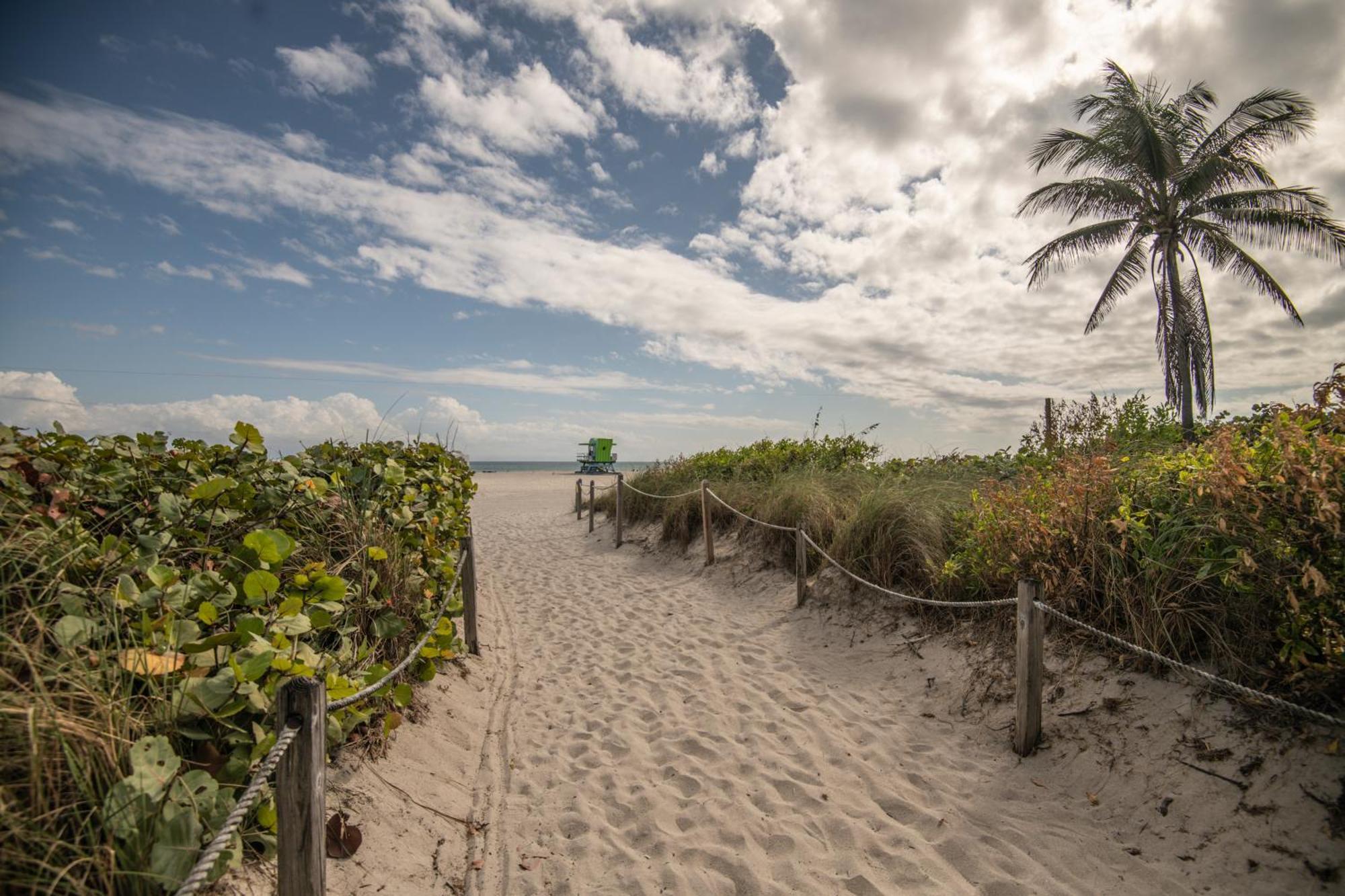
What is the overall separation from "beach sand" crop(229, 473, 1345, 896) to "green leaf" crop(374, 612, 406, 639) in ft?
2.23

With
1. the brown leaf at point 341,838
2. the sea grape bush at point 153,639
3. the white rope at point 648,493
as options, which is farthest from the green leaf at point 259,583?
the white rope at point 648,493

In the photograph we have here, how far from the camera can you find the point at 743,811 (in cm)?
340

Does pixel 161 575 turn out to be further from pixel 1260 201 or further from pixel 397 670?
pixel 1260 201

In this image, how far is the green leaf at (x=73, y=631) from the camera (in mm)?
1744

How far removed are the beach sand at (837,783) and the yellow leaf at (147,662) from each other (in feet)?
4.10

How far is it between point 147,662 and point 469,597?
150 inches

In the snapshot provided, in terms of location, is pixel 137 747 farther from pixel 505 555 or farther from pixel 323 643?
pixel 505 555

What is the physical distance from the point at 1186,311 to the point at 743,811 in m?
20.5

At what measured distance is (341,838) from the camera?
104 inches

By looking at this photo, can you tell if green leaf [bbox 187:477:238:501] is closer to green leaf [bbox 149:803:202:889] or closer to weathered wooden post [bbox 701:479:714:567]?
green leaf [bbox 149:803:202:889]

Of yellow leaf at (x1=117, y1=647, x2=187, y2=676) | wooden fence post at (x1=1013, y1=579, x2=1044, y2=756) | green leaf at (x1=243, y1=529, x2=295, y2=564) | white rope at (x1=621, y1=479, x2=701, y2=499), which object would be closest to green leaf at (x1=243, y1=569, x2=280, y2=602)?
green leaf at (x1=243, y1=529, x2=295, y2=564)

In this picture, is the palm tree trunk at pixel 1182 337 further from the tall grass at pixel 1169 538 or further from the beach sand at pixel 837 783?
the beach sand at pixel 837 783

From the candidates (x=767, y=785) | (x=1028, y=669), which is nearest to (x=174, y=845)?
(x=767, y=785)

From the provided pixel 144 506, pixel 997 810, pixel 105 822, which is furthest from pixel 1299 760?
pixel 144 506
